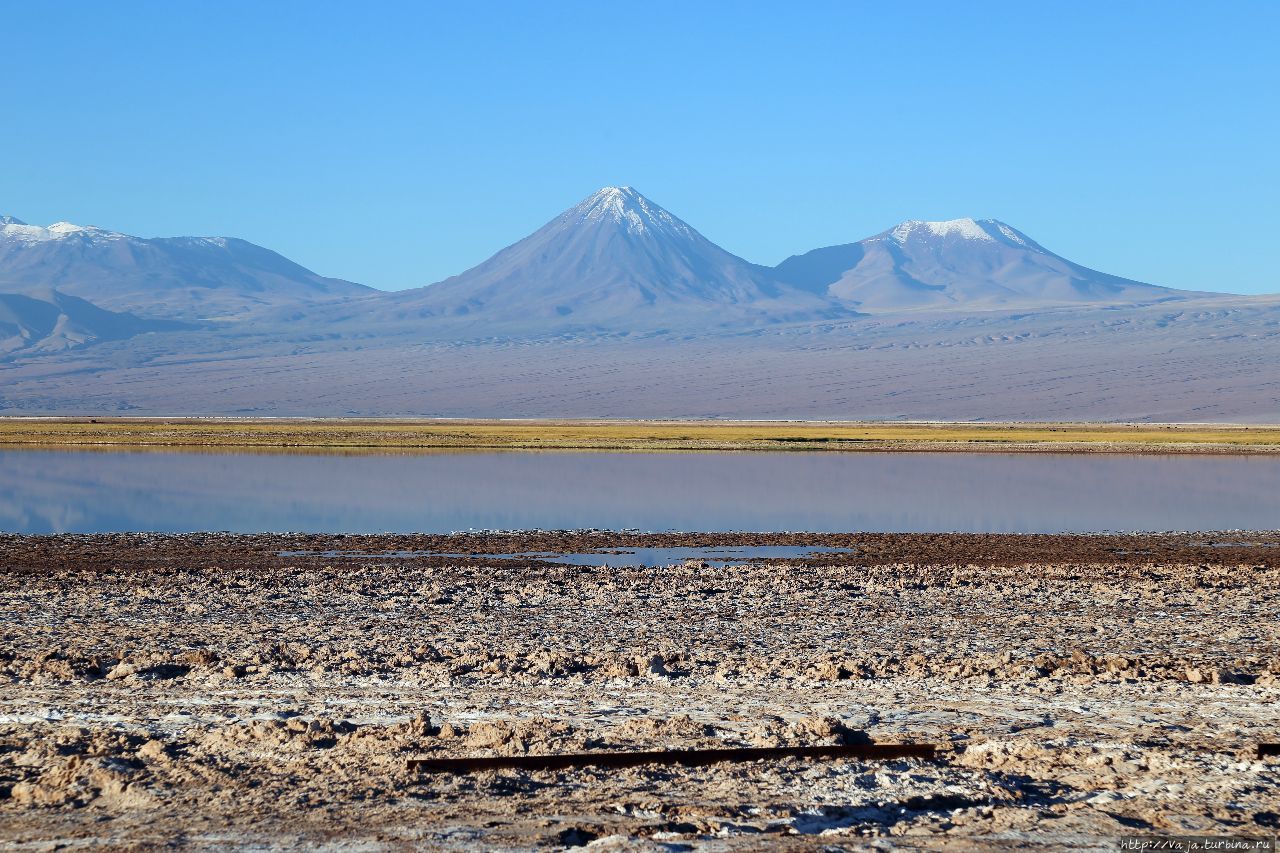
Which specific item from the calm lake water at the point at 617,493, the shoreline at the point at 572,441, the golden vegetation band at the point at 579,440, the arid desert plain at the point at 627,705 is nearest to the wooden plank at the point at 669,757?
the arid desert plain at the point at 627,705

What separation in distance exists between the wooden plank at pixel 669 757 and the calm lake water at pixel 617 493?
16598 millimetres

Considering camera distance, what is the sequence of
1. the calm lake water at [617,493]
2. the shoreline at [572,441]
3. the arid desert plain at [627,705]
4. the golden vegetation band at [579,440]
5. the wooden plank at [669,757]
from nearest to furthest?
the arid desert plain at [627,705] → the wooden plank at [669,757] → the calm lake water at [617,493] → the shoreline at [572,441] → the golden vegetation band at [579,440]

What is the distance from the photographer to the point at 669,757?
8.12 meters

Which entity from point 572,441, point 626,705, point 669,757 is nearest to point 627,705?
point 626,705

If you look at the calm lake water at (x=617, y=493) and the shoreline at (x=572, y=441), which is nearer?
the calm lake water at (x=617, y=493)

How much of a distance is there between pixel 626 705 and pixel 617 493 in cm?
2355

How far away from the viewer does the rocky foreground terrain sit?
708 cm

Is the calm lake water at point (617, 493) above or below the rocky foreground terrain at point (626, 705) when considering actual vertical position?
below

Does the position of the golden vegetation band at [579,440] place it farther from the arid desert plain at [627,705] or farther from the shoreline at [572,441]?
the arid desert plain at [627,705]

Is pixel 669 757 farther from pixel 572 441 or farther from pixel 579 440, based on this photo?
pixel 579 440

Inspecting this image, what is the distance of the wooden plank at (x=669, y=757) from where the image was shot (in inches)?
312

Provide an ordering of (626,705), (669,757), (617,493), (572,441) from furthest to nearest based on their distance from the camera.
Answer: (572,441), (617,493), (626,705), (669,757)

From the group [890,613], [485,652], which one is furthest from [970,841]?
[890,613]

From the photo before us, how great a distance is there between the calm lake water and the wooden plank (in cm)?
1660
